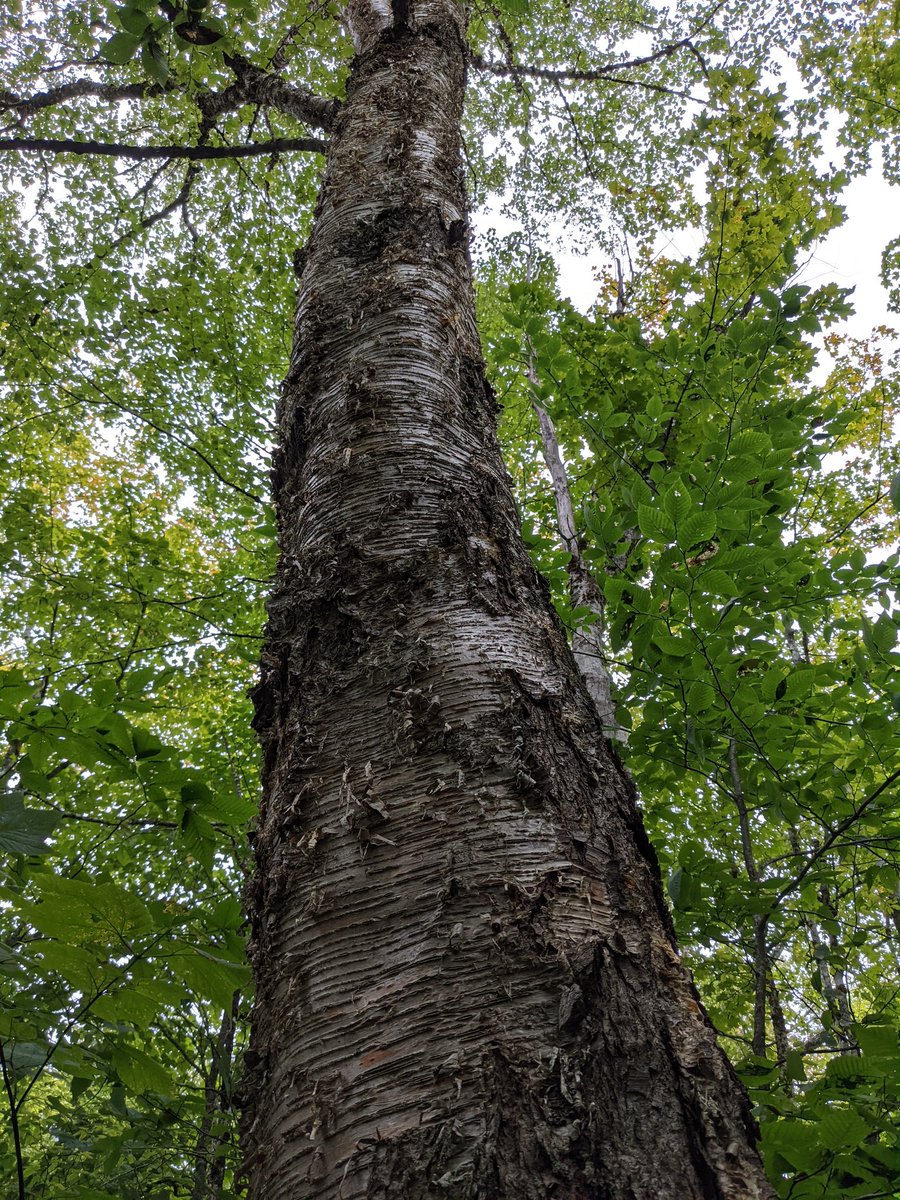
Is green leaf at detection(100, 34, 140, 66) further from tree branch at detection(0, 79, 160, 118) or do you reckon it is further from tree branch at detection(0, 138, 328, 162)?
tree branch at detection(0, 79, 160, 118)

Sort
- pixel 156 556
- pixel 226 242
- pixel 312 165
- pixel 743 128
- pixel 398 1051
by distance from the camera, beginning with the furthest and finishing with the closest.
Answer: pixel 312 165
pixel 226 242
pixel 156 556
pixel 743 128
pixel 398 1051

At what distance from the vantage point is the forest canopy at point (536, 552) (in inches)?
63.9

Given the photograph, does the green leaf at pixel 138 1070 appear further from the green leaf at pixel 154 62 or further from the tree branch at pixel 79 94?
the tree branch at pixel 79 94

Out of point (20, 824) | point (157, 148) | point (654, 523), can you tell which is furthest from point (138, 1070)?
point (157, 148)

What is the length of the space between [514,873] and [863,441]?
12.0 m

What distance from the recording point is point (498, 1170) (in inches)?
25.2

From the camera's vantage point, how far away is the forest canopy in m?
1.62

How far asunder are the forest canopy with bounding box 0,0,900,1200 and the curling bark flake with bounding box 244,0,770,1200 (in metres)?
0.50

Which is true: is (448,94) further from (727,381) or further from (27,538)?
(27,538)

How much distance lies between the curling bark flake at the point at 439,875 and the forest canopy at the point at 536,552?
19.6 inches

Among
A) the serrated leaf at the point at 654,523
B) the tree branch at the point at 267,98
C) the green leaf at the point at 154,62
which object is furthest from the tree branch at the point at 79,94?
the serrated leaf at the point at 654,523

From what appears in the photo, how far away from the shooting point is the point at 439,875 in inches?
35.1

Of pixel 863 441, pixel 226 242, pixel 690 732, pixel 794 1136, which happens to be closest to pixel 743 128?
A: pixel 690 732

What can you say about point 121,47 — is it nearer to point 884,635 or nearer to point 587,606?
point 884,635
